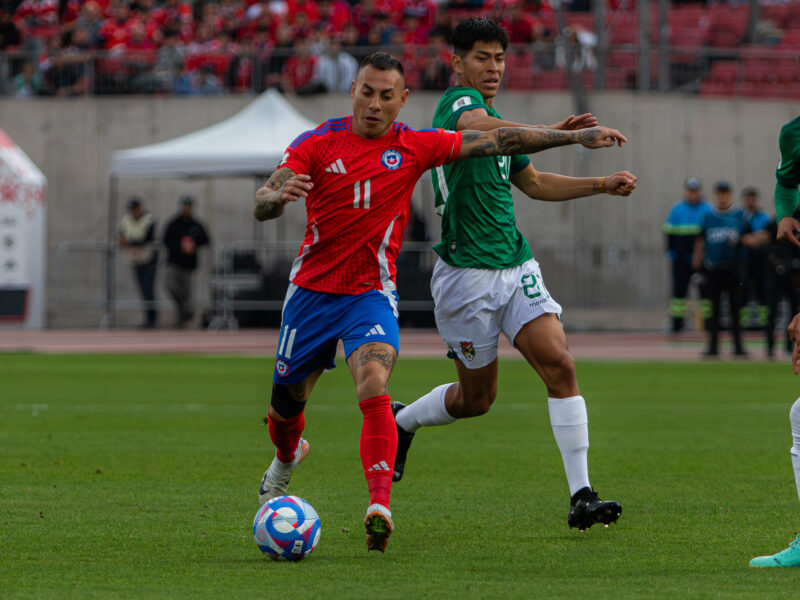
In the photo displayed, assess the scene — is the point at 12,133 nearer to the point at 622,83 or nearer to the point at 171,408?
the point at 622,83

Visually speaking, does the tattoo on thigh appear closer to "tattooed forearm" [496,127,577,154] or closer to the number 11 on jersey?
the number 11 on jersey

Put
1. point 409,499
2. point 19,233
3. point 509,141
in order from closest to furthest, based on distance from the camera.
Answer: point 509,141
point 409,499
point 19,233

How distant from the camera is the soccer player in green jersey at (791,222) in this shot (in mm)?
5684

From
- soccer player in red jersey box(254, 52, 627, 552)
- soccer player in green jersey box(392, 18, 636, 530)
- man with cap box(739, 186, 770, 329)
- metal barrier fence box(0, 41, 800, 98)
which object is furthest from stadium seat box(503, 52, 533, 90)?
soccer player in red jersey box(254, 52, 627, 552)

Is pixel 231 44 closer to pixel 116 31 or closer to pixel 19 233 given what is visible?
pixel 116 31

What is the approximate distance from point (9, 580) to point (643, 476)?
14.8ft

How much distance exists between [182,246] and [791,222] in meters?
21.7

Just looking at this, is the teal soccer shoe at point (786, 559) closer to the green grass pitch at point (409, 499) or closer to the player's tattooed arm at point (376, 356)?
the green grass pitch at point (409, 499)

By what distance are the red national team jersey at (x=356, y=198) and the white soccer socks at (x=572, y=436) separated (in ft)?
3.60

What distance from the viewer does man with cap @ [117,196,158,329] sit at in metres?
27.6

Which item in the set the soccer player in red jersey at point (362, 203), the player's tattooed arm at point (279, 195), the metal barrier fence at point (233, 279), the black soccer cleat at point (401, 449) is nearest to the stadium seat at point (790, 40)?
the metal barrier fence at point (233, 279)

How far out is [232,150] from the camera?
83.2ft

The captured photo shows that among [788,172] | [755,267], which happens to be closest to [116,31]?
[755,267]

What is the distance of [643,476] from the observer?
8.85m
